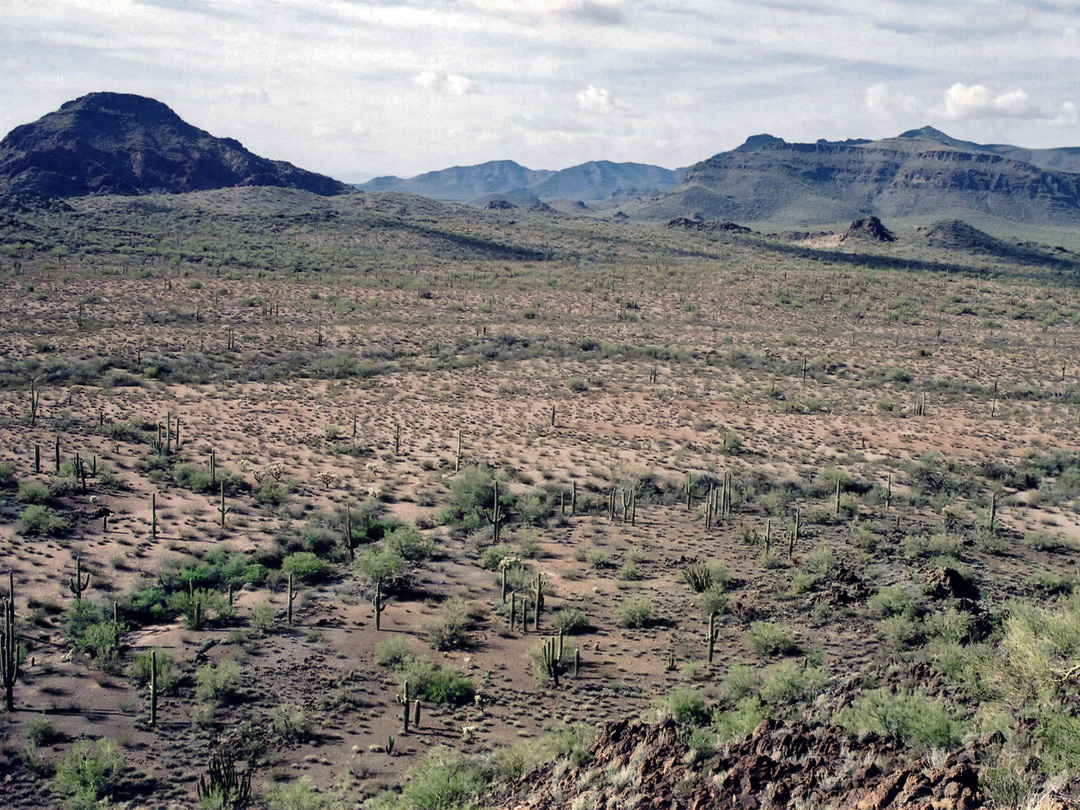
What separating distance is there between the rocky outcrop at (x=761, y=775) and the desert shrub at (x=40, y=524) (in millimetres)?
15561

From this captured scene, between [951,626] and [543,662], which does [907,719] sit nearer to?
[951,626]

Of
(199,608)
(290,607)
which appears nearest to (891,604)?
(290,607)

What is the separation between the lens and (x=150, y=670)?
16250mm

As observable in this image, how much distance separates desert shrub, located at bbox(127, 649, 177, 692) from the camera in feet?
52.6

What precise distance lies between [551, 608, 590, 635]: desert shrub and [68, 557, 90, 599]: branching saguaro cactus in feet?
32.5

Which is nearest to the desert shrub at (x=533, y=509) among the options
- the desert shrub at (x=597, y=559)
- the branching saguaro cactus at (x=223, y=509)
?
the desert shrub at (x=597, y=559)

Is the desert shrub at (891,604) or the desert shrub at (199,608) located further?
the desert shrub at (891,604)

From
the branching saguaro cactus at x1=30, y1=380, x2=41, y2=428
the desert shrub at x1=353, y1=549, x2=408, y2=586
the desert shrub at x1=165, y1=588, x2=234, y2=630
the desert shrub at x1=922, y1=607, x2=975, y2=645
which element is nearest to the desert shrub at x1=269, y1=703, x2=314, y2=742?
the desert shrub at x1=165, y1=588, x2=234, y2=630

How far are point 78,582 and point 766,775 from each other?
1518cm

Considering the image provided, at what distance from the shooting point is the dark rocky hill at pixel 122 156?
122 metres

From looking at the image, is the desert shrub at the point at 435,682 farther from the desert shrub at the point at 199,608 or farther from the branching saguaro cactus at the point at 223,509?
the branching saguaro cactus at the point at 223,509

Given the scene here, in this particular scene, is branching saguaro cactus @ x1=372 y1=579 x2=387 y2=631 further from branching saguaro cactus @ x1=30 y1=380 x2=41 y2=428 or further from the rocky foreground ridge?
branching saguaro cactus @ x1=30 y1=380 x2=41 y2=428

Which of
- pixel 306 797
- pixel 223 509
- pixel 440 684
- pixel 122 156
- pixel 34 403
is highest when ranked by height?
pixel 122 156

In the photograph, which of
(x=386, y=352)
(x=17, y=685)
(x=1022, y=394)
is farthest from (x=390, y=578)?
(x=1022, y=394)
